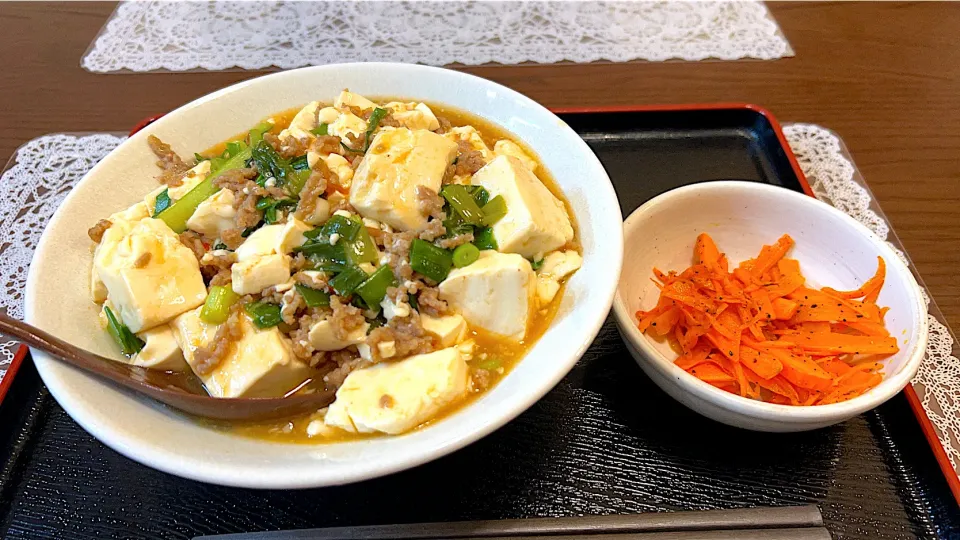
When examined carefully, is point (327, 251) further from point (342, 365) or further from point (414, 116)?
point (414, 116)

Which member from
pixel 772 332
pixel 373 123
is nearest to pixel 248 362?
pixel 373 123

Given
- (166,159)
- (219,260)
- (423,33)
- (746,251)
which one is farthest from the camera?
(423,33)

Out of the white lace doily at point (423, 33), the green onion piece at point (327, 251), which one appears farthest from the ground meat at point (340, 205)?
the white lace doily at point (423, 33)

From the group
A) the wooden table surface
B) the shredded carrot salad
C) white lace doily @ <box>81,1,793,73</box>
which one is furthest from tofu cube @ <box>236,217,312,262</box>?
white lace doily @ <box>81,1,793,73</box>

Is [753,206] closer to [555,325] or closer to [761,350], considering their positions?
[761,350]

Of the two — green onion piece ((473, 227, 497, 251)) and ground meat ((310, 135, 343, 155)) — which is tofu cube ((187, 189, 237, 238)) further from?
green onion piece ((473, 227, 497, 251))

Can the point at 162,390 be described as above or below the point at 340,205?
below
